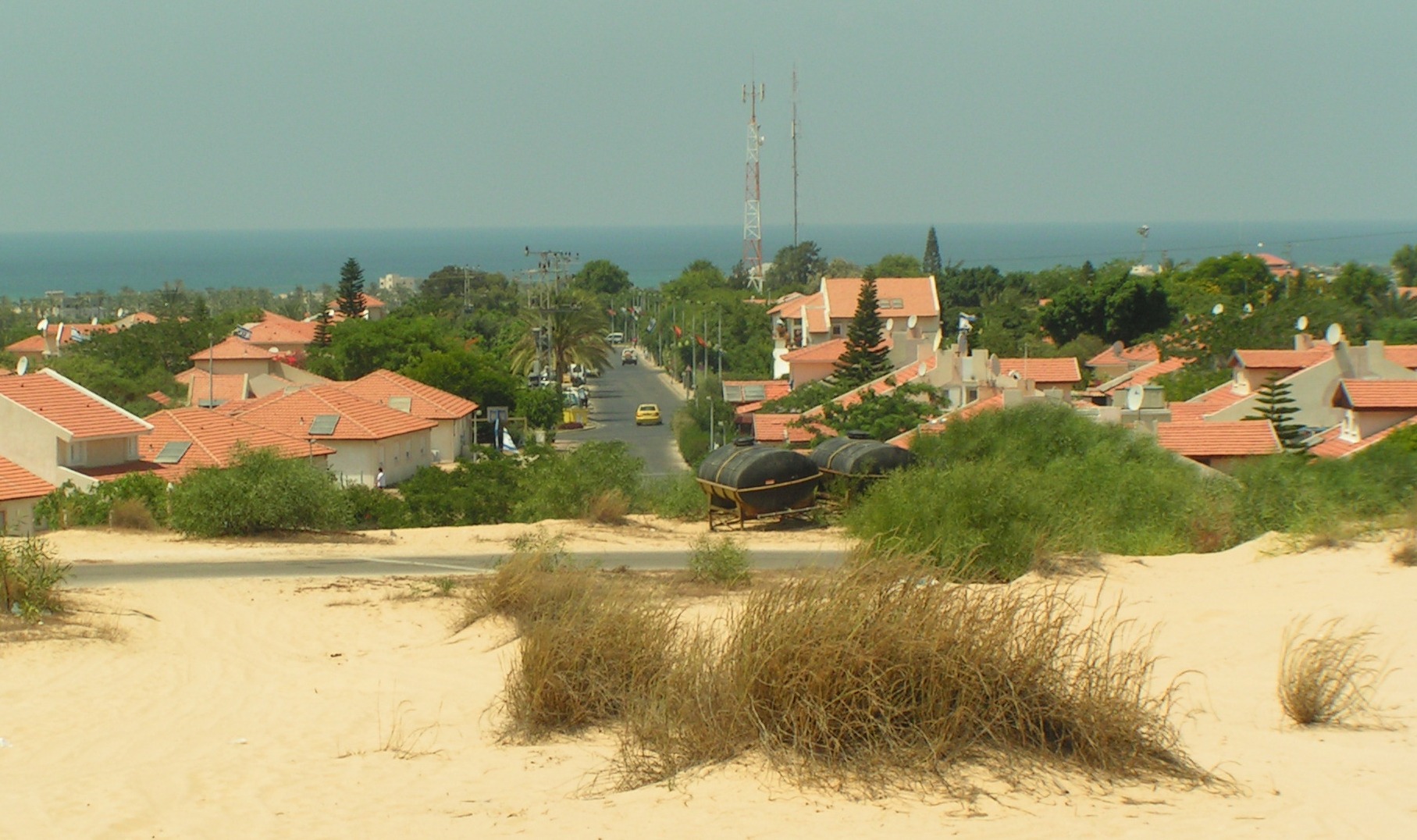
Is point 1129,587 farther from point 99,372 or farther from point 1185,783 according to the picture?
point 99,372

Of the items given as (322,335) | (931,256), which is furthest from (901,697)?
(931,256)

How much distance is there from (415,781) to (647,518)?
61.3 feet

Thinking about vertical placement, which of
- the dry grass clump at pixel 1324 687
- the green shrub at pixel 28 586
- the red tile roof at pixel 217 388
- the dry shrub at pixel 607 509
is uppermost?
the dry grass clump at pixel 1324 687

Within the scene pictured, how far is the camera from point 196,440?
41.4 metres

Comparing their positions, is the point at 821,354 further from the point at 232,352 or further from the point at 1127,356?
the point at 232,352

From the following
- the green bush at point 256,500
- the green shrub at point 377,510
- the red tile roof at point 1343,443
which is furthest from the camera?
the green shrub at point 377,510

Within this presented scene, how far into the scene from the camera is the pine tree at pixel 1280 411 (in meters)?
36.2

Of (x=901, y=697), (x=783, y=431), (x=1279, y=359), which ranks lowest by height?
(x=783, y=431)

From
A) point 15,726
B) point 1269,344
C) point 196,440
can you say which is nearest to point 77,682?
point 15,726

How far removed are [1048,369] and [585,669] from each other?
46.1m

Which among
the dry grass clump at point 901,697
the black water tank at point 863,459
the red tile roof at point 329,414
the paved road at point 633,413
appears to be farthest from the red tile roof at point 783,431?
the dry grass clump at point 901,697

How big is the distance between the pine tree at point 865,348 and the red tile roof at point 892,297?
58.6ft

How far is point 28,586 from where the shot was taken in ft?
55.6

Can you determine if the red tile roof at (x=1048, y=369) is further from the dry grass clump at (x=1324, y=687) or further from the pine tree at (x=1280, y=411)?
the dry grass clump at (x=1324, y=687)
